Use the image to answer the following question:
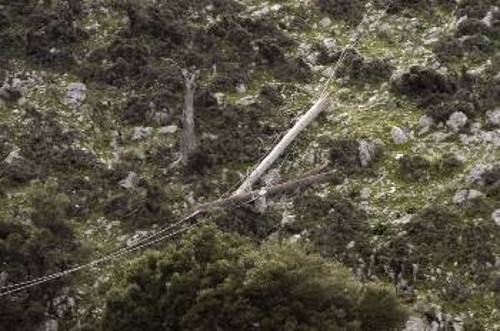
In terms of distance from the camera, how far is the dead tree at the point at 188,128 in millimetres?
22000

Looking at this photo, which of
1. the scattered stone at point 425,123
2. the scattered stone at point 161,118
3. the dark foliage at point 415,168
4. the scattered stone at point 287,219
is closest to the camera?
the scattered stone at point 287,219

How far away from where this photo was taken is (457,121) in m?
21.8

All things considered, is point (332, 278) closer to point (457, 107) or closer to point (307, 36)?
point (457, 107)

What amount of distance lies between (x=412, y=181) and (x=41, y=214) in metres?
9.30

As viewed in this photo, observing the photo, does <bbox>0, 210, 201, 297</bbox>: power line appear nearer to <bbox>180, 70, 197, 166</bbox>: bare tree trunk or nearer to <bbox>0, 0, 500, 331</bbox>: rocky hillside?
<bbox>0, 0, 500, 331</bbox>: rocky hillside

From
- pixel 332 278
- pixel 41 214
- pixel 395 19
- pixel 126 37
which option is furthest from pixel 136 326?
pixel 395 19

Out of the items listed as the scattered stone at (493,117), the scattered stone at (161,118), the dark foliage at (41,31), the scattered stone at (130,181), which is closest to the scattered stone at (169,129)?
the scattered stone at (161,118)

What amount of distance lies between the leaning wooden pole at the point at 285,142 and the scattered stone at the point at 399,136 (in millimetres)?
2531

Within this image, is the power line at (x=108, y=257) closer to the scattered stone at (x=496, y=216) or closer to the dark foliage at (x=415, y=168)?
the dark foliage at (x=415, y=168)

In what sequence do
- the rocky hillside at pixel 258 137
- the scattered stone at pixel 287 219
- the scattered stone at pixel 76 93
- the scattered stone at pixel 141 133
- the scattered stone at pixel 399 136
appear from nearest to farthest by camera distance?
the rocky hillside at pixel 258 137
the scattered stone at pixel 287 219
the scattered stone at pixel 399 136
the scattered stone at pixel 141 133
the scattered stone at pixel 76 93

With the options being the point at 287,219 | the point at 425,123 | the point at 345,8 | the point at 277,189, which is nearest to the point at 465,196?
the point at 425,123

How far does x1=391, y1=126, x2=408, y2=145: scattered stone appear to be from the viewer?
21969 millimetres

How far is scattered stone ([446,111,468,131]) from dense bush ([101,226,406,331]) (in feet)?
27.3

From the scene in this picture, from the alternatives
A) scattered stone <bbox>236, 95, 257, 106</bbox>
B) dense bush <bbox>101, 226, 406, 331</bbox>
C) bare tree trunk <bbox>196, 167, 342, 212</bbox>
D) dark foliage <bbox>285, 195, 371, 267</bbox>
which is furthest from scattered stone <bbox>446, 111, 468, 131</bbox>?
dense bush <bbox>101, 226, 406, 331</bbox>
